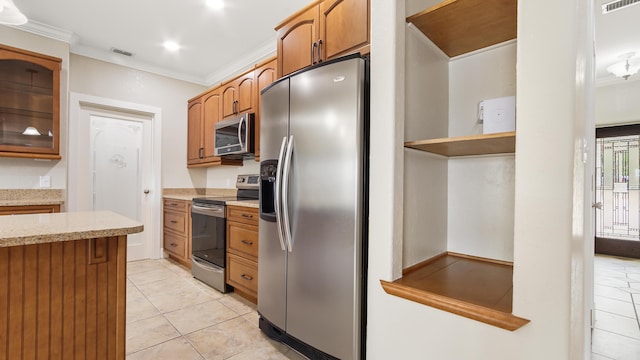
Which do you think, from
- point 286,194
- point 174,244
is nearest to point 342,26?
point 286,194

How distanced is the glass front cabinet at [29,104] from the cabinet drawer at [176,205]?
1.29 metres

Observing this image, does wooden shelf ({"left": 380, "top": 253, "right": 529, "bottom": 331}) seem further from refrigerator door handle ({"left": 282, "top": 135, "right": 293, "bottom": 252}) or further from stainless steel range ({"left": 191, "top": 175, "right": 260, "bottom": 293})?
stainless steel range ({"left": 191, "top": 175, "right": 260, "bottom": 293})

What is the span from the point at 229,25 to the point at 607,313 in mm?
4472

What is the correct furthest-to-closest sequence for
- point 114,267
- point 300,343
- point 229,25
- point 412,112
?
point 229,25, point 300,343, point 412,112, point 114,267

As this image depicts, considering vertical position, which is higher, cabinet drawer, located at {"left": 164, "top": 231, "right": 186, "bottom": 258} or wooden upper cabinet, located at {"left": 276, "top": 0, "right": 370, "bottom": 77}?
wooden upper cabinet, located at {"left": 276, "top": 0, "right": 370, "bottom": 77}

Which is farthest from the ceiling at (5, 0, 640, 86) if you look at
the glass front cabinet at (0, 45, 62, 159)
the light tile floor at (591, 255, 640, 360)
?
the light tile floor at (591, 255, 640, 360)

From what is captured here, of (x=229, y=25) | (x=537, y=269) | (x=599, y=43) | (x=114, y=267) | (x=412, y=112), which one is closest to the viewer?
(x=537, y=269)

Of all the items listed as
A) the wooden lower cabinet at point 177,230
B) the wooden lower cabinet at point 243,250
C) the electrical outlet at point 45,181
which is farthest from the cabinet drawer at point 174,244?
the electrical outlet at point 45,181

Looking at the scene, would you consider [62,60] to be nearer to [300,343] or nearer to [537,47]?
[300,343]

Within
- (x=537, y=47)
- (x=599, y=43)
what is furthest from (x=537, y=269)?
(x=599, y=43)

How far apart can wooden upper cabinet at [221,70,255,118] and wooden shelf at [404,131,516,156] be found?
224 cm

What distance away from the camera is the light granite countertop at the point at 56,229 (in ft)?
Result: 3.45

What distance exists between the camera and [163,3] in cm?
272

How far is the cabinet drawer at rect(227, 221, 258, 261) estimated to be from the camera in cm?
258
